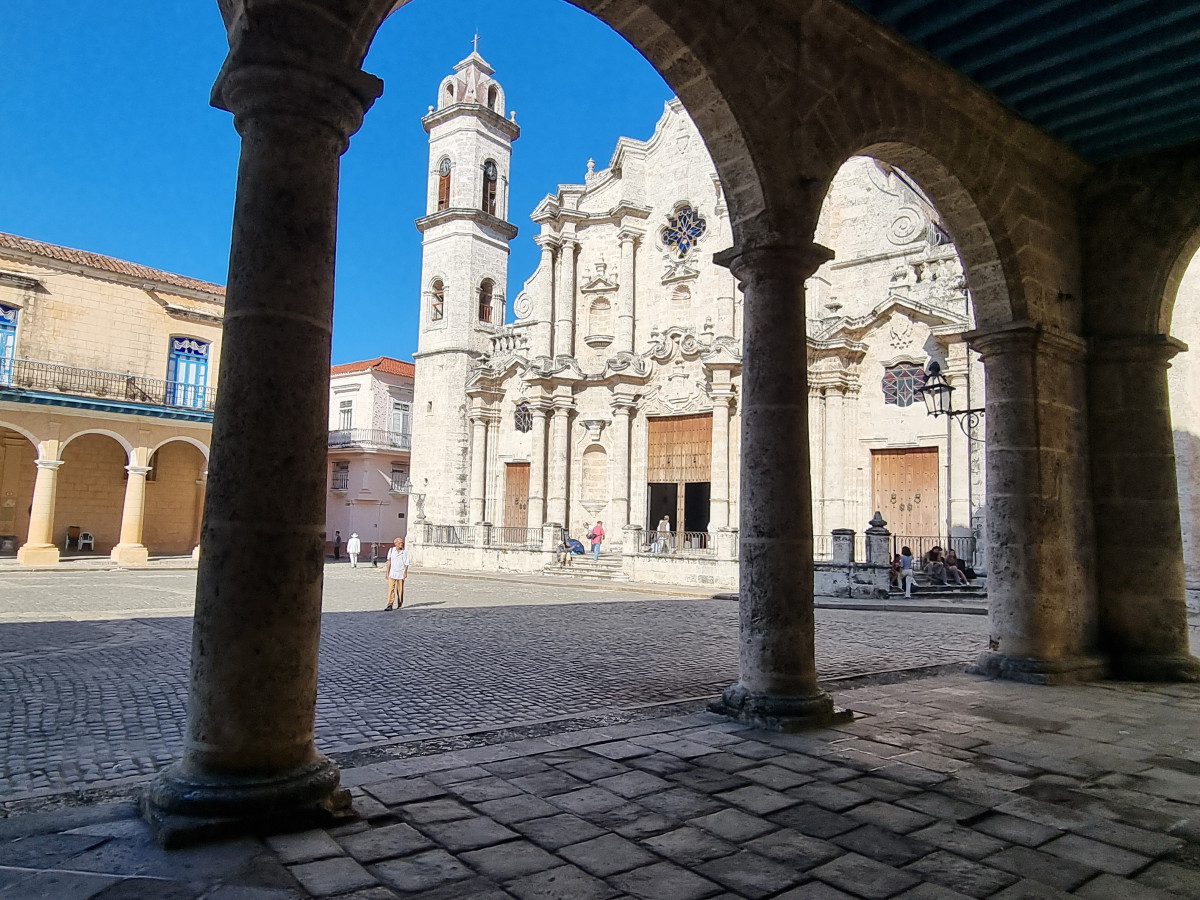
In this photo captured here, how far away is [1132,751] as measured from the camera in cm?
409

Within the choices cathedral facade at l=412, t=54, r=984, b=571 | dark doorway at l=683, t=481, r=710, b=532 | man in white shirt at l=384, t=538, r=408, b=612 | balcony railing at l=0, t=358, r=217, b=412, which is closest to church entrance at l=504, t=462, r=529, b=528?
cathedral facade at l=412, t=54, r=984, b=571

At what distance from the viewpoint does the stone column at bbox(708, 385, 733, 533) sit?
2092 cm

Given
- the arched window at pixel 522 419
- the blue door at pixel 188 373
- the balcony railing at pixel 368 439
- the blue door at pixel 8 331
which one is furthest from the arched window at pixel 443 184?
the blue door at pixel 8 331

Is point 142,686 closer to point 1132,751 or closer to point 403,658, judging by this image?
point 403,658

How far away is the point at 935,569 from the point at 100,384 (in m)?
21.9

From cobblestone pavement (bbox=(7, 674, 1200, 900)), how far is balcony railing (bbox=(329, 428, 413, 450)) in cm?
3047

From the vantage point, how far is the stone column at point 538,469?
24047 millimetres

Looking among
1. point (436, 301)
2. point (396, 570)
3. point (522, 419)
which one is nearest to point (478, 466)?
point (522, 419)

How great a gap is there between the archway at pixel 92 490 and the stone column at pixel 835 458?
20.3 metres

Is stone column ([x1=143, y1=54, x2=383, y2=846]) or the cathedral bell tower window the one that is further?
the cathedral bell tower window

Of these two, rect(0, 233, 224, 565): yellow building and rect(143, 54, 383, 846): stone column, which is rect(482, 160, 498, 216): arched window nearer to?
rect(0, 233, 224, 565): yellow building

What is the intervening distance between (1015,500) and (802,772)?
12.2 ft

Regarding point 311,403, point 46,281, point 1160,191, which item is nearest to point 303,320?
point 311,403

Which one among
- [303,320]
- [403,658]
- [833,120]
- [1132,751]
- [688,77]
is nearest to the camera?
[303,320]
